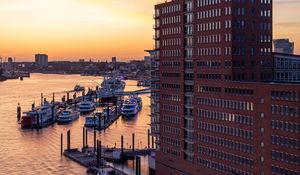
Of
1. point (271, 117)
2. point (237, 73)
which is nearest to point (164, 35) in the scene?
point (237, 73)

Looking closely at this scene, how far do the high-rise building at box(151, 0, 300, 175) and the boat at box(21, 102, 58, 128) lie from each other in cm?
5065

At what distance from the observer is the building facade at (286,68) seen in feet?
161

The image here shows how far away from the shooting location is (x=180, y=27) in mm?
54812

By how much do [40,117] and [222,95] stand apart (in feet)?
219

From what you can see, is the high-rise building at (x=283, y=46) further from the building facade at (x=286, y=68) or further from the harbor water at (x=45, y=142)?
the harbor water at (x=45, y=142)

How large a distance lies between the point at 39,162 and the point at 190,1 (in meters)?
29.6

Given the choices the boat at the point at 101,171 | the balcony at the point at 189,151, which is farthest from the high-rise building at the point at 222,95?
the boat at the point at 101,171

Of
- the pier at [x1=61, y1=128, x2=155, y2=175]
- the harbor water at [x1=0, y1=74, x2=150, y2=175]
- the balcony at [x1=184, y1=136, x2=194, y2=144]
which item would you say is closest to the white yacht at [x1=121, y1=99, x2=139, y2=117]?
the harbor water at [x1=0, y1=74, x2=150, y2=175]

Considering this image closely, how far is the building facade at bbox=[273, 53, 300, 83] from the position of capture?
49219mm

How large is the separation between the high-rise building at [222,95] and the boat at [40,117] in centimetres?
5065

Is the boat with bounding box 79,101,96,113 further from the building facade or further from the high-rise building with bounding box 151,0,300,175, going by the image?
the building facade

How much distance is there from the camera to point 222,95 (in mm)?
48281

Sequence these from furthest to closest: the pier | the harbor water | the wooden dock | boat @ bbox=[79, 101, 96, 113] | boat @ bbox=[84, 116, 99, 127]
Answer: boat @ bbox=[79, 101, 96, 113] < boat @ bbox=[84, 116, 99, 127] < the wooden dock < the pier < the harbor water

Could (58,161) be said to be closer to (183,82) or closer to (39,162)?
(39,162)
